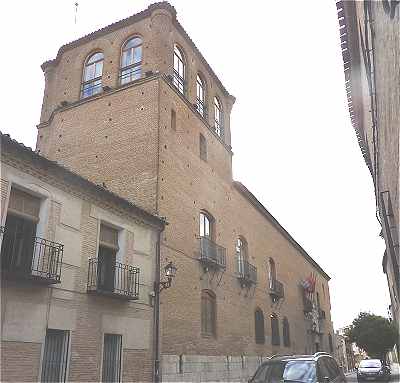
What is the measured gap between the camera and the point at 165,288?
14.0 metres

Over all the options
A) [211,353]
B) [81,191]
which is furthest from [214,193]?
[81,191]

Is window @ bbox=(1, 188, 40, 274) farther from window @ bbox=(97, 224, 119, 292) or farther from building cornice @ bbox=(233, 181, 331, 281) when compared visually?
building cornice @ bbox=(233, 181, 331, 281)

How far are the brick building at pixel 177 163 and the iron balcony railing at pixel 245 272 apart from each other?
0.12m

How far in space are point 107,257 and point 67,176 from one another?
2.81 metres

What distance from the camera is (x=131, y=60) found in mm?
20219

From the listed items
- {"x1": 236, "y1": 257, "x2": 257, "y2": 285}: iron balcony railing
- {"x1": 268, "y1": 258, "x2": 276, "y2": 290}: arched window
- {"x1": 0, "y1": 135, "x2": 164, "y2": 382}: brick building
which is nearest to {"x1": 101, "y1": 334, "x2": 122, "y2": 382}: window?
{"x1": 0, "y1": 135, "x2": 164, "y2": 382}: brick building

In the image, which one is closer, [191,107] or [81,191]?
[81,191]

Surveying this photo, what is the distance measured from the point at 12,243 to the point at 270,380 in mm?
6621

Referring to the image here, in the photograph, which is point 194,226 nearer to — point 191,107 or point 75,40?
point 191,107

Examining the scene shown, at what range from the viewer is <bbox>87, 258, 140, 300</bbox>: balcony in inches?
458

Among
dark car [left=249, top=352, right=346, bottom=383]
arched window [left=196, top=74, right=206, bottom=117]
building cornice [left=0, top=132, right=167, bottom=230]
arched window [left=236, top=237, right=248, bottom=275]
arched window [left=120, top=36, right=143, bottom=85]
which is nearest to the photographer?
dark car [left=249, top=352, right=346, bottom=383]

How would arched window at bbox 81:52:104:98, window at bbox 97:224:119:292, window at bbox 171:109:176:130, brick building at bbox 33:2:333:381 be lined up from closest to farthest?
window at bbox 97:224:119:292 < brick building at bbox 33:2:333:381 < window at bbox 171:109:176:130 < arched window at bbox 81:52:104:98

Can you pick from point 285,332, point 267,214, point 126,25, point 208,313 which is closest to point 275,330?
point 285,332

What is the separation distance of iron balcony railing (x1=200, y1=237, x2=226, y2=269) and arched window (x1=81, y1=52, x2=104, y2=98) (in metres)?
8.71
